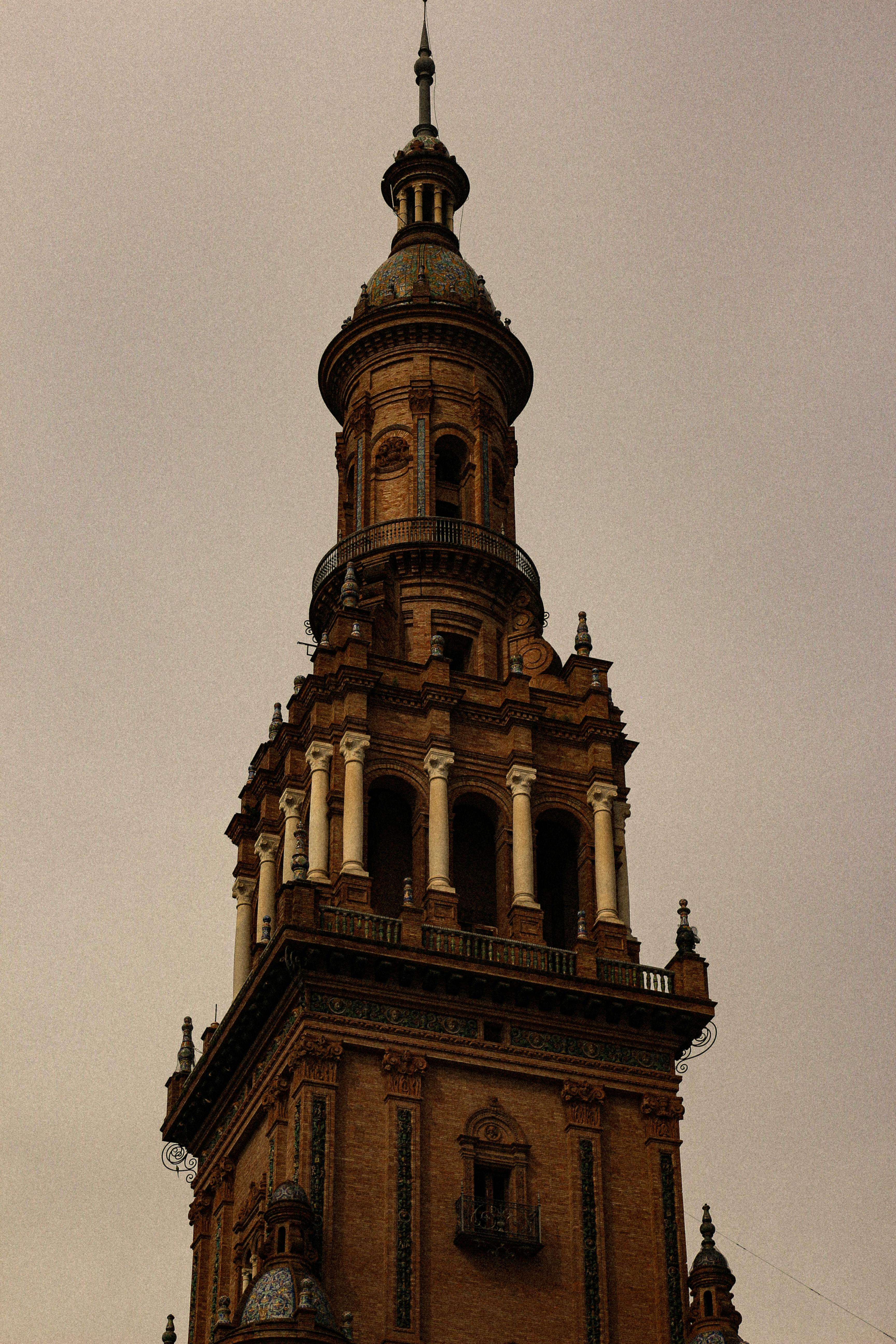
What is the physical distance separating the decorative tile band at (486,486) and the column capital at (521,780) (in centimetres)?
827

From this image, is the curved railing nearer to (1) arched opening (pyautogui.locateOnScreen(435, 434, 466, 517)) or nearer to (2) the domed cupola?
(1) arched opening (pyautogui.locateOnScreen(435, 434, 466, 517))

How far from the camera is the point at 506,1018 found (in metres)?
52.8

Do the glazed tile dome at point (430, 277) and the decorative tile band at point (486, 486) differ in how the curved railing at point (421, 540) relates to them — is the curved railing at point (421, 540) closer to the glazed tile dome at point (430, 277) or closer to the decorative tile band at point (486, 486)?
the decorative tile band at point (486, 486)

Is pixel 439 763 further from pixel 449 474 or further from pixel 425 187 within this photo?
pixel 425 187

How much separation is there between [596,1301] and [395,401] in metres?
25.8

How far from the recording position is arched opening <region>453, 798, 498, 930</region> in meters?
56.7

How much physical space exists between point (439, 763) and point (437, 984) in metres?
6.27

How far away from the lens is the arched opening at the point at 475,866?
56.7 m

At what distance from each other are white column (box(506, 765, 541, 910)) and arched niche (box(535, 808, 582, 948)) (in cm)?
76

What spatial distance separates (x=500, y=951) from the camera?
5347 cm

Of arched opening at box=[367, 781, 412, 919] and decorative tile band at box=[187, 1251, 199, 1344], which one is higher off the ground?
arched opening at box=[367, 781, 412, 919]

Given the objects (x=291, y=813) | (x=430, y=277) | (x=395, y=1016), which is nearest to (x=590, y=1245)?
(x=395, y=1016)

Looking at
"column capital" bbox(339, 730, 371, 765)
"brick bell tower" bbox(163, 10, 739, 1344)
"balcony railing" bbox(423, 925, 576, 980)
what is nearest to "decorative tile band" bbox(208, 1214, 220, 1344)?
"brick bell tower" bbox(163, 10, 739, 1344)

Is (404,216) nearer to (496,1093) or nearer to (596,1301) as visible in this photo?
(496,1093)
